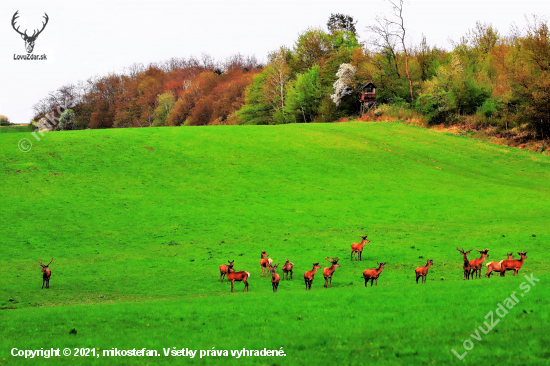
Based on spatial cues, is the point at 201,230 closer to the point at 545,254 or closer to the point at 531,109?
the point at 545,254

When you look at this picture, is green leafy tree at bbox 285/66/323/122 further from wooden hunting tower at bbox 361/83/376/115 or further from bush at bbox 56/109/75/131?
bush at bbox 56/109/75/131

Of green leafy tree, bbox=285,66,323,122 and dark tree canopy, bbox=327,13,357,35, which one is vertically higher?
dark tree canopy, bbox=327,13,357,35

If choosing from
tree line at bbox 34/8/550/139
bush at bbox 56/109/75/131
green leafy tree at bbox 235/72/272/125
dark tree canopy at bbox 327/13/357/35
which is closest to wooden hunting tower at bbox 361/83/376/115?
tree line at bbox 34/8/550/139

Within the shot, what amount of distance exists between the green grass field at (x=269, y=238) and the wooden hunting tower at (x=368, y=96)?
618 inches

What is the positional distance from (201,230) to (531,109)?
47001 mm

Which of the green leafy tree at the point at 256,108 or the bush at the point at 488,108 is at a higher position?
the green leafy tree at the point at 256,108

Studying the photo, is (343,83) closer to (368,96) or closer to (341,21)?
(368,96)

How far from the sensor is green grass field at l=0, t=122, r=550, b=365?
423 inches

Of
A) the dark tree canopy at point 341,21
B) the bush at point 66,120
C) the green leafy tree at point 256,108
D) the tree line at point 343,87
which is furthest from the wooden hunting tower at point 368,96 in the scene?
the bush at point 66,120

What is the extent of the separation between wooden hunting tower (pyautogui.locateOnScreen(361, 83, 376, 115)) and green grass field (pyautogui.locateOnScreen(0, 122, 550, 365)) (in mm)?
15710

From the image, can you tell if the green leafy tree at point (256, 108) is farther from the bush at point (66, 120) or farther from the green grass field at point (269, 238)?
the bush at point (66, 120)

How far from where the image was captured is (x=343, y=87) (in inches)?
3474

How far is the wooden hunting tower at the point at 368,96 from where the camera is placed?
272 feet

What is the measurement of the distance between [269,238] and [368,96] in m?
60.6
